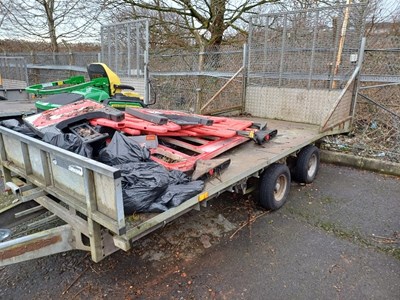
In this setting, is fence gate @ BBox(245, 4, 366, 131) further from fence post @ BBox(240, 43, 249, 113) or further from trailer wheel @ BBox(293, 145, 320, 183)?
trailer wheel @ BBox(293, 145, 320, 183)

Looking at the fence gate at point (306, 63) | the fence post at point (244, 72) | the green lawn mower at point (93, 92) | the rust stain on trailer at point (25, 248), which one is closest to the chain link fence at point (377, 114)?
the fence gate at point (306, 63)

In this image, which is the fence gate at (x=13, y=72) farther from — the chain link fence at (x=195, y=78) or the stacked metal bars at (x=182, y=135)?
the stacked metal bars at (x=182, y=135)

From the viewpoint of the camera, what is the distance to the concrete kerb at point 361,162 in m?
5.19

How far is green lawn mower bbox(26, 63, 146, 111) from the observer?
194 inches

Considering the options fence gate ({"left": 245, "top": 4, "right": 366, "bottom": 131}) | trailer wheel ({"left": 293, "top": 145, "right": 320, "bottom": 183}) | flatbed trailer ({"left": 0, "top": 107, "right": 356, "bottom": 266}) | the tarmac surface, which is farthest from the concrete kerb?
flatbed trailer ({"left": 0, "top": 107, "right": 356, "bottom": 266})

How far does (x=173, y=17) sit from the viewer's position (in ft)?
36.1

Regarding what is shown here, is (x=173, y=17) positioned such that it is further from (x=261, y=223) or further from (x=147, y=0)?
(x=261, y=223)

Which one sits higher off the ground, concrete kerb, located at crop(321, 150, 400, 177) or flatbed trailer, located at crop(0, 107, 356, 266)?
flatbed trailer, located at crop(0, 107, 356, 266)

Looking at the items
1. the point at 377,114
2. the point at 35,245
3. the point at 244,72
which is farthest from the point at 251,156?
the point at 377,114

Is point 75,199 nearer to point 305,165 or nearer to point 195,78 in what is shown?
point 305,165

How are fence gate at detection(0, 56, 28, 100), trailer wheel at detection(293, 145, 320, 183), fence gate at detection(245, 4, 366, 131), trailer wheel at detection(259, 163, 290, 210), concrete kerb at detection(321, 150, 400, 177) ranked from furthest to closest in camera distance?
fence gate at detection(0, 56, 28, 100) < fence gate at detection(245, 4, 366, 131) < concrete kerb at detection(321, 150, 400, 177) < trailer wheel at detection(293, 145, 320, 183) < trailer wheel at detection(259, 163, 290, 210)

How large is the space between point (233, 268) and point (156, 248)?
2.72ft

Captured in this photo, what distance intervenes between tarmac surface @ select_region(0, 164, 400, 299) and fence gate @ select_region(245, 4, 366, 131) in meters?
1.95

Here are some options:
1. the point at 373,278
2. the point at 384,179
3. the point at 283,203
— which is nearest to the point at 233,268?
the point at 373,278
